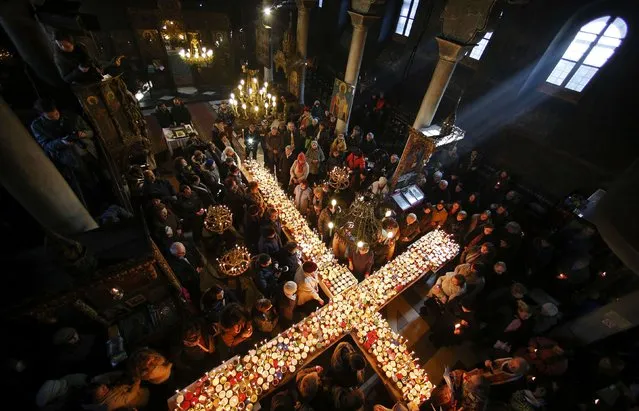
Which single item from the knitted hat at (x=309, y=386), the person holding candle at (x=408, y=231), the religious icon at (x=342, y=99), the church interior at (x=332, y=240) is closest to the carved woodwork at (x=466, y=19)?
the church interior at (x=332, y=240)

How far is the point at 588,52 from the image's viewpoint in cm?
840

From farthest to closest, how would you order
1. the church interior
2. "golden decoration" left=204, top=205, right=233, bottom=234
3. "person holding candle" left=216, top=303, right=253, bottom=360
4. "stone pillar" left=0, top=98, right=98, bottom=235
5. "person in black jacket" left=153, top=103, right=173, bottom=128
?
"person in black jacket" left=153, top=103, right=173, bottom=128 → "golden decoration" left=204, top=205, right=233, bottom=234 → "person holding candle" left=216, top=303, right=253, bottom=360 → the church interior → "stone pillar" left=0, top=98, right=98, bottom=235

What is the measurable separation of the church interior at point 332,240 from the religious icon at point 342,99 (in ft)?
0.24

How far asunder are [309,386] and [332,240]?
9.94ft

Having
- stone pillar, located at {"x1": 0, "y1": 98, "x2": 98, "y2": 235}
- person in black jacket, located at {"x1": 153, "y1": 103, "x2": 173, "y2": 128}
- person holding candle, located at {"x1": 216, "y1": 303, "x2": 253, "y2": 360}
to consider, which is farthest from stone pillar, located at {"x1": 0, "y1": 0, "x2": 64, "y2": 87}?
person holding candle, located at {"x1": 216, "y1": 303, "x2": 253, "y2": 360}

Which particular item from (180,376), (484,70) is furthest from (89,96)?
(484,70)

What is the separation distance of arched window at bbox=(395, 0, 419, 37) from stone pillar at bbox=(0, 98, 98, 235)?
49.6 ft

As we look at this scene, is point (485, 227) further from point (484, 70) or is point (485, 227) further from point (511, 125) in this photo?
point (484, 70)

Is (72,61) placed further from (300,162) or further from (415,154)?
(415,154)

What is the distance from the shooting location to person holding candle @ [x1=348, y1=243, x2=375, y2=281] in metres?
5.14

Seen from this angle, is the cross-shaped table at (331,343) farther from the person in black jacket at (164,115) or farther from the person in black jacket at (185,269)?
the person in black jacket at (164,115)

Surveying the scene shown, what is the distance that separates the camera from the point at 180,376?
421cm

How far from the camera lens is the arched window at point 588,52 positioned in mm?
7875

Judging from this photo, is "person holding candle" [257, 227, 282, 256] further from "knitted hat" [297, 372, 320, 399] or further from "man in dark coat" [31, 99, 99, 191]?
"man in dark coat" [31, 99, 99, 191]
